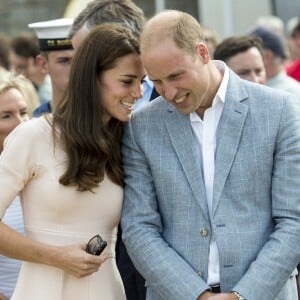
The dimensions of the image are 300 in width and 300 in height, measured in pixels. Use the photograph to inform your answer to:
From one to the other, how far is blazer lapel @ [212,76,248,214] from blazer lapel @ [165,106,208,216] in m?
0.07

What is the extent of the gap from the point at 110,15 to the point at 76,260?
4.72 feet

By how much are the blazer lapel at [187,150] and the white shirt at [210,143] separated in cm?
3

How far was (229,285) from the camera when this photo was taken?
15.5 feet

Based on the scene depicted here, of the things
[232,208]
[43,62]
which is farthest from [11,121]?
[232,208]

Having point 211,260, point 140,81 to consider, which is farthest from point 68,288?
point 140,81

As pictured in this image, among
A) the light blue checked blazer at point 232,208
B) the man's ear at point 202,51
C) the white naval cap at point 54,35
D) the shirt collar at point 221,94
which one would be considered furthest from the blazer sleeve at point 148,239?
the white naval cap at point 54,35

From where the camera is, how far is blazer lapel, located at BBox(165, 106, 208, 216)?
474 centimetres

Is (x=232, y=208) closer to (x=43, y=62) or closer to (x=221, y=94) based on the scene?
(x=221, y=94)

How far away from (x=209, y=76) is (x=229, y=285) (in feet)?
2.87

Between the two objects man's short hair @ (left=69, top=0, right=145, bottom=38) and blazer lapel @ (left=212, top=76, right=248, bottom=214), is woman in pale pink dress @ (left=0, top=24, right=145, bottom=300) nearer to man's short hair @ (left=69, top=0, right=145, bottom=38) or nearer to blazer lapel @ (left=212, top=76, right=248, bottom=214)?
blazer lapel @ (left=212, top=76, right=248, bottom=214)

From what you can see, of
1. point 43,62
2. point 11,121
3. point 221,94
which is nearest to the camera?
point 221,94

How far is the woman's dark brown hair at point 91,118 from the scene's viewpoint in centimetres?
486

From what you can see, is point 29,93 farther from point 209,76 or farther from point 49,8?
point 49,8

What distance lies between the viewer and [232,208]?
4719 mm
